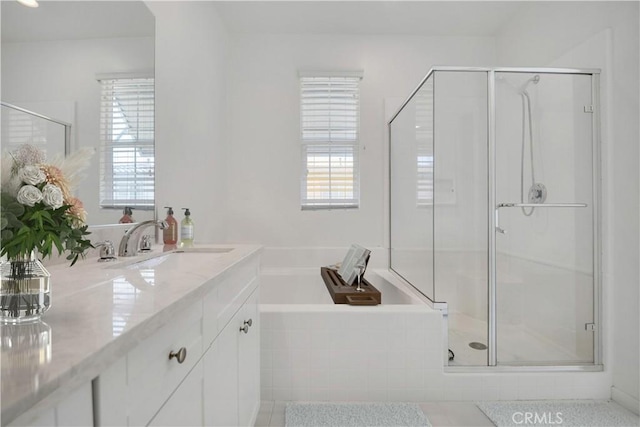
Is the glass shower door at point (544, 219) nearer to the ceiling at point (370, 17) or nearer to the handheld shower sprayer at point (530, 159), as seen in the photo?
the handheld shower sprayer at point (530, 159)

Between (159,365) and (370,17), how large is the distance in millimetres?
3159

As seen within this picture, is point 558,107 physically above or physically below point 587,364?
above

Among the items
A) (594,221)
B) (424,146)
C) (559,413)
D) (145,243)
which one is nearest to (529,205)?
(594,221)

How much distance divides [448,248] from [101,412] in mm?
2241

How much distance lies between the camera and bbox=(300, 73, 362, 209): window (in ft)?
10.7

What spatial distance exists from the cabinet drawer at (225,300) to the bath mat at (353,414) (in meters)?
0.74

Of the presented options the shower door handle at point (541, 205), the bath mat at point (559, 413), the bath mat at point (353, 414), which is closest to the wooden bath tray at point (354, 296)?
the bath mat at point (353, 414)

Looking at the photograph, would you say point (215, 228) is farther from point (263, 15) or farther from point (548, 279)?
point (548, 279)

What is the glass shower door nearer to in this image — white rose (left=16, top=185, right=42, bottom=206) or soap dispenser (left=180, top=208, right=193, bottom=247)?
soap dispenser (left=180, top=208, right=193, bottom=247)

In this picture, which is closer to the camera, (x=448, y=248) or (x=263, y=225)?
(x=448, y=248)

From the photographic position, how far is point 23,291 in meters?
0.56

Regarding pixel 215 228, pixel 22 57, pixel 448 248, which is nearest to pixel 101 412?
pixel 22 57

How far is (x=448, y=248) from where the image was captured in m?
2.38

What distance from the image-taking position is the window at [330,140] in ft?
10.7
